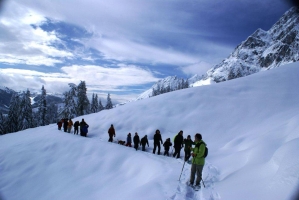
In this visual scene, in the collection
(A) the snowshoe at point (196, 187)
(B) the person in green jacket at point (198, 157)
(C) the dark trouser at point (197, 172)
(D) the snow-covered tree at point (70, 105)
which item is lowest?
(A) the snowshoe at point (196, 187)

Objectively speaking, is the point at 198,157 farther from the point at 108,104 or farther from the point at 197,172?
the point at 108,104

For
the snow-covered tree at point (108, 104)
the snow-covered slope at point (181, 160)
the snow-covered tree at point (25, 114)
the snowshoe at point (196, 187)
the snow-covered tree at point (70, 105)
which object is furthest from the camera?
the snow-covered tree at point (108, 104)

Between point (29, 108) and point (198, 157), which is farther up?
point (29, 108)

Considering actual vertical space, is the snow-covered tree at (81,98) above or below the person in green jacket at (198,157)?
above

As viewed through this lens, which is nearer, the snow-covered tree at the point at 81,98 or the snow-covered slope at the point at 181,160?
the snow-covered slope at the point at 181,160

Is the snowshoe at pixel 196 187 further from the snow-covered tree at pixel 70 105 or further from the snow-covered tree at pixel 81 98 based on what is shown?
the snow-covered tree at pixel 81 98

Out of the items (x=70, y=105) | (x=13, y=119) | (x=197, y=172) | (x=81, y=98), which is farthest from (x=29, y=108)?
(x=197, y=172)

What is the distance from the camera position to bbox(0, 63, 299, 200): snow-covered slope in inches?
268

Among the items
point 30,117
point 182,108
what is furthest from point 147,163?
point 30,117

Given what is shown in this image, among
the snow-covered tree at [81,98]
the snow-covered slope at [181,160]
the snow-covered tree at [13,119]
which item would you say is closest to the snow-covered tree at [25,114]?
the snow-covered tree at [13,119]

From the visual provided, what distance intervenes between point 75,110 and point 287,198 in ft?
153

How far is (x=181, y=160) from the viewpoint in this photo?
41.3ft

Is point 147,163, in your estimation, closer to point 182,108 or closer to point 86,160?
point 86,160

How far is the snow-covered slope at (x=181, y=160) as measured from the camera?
22.3 feet
